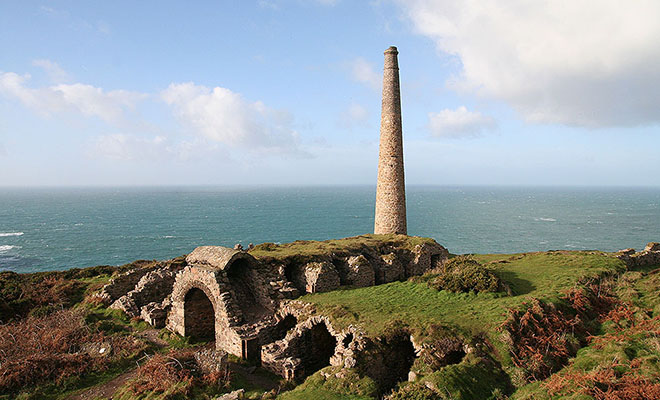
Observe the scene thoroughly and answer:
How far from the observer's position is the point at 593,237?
320 feet

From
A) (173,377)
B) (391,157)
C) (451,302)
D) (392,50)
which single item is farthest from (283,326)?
(392,50)

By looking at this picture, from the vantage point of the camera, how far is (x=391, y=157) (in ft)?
109

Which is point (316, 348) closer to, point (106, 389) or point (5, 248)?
point (106, 389)

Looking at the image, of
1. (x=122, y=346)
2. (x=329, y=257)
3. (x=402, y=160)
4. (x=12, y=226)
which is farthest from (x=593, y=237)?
(x=12, y=226)

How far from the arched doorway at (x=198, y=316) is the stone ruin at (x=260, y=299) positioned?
0.05 metres

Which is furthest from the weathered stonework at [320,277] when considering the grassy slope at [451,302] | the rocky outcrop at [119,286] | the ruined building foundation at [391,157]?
the rocky outcrop at [119,286]

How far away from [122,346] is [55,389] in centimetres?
337

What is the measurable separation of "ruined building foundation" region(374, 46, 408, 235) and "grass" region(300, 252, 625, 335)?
10.3 m

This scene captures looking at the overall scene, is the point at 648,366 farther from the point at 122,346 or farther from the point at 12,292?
the point at 12,292

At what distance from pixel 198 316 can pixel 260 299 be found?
365 cm

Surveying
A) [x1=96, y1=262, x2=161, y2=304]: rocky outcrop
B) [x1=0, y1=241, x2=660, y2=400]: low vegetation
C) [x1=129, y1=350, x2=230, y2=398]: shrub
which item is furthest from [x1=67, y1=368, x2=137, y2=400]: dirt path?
[x1=96, y1=262, x2=161, y2=304]: rocky outcrop

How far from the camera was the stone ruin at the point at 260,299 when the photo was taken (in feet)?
57.4

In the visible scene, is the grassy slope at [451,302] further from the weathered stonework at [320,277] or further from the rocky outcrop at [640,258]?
the rocky outcrop at [640,258]

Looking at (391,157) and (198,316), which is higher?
(391,157)
